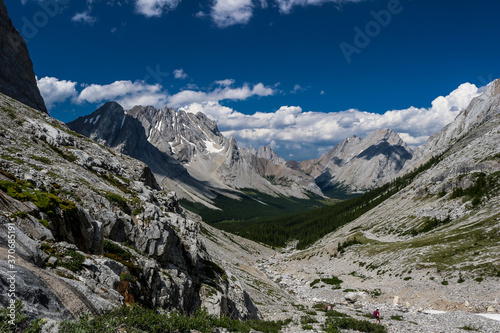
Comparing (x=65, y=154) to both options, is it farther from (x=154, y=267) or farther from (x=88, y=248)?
(x=154, y=267)

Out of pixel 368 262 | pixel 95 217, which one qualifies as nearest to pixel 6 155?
pixel 95 217

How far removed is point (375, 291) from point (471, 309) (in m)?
20.2

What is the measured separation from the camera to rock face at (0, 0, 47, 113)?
131 metres

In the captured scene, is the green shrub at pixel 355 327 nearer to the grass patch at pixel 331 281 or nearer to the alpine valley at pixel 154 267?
the alpine valley at pixel 154 267

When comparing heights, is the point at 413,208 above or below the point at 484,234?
above

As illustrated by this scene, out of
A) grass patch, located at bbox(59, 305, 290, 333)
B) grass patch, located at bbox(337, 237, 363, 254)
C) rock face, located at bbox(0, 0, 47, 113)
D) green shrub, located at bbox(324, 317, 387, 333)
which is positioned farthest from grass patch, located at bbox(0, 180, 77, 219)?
rock face, located at bbox(0, 0, 47, 113)

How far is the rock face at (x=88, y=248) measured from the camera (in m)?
14.1

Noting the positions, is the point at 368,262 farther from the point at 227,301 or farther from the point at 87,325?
the point at 87,325

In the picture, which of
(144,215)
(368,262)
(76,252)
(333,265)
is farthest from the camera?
(333,265)

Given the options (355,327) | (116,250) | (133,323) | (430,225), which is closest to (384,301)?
(355,327)

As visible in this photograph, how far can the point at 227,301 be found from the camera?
108 feet

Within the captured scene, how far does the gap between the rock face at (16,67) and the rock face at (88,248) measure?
379 feet

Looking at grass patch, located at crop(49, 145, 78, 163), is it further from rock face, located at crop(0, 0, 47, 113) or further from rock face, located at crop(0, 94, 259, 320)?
rock face, located at crop(0, 0, 47, 113)

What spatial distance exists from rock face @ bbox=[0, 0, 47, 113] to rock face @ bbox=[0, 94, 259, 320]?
116 metres
